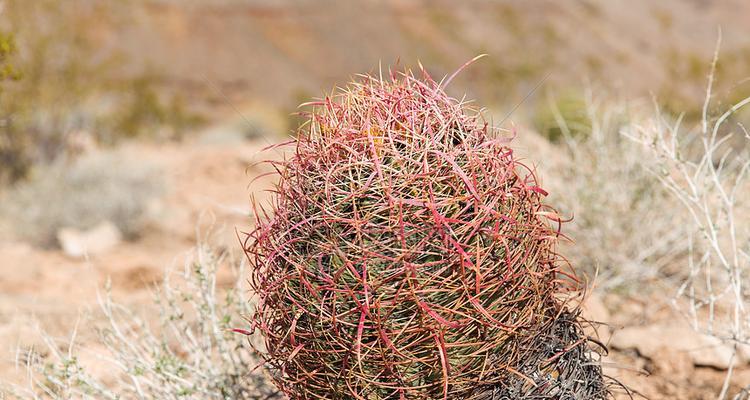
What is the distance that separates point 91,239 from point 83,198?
0.91m

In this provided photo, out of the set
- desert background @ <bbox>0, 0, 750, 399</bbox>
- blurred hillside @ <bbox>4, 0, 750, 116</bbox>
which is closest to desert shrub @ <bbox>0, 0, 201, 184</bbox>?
desert background @ <bbox>0, 0, 750, 399</bbox>

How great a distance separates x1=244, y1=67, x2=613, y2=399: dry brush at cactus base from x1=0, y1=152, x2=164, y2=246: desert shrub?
7.26m

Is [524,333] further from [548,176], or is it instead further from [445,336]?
[548,176]

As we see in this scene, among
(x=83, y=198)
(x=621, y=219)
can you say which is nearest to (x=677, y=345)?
(x=621, y=219)

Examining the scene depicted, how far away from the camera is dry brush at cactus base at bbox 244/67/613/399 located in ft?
6.56

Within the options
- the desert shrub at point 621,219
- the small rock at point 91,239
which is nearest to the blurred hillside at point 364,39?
the small rock at point 91,239

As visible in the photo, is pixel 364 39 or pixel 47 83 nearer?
pixel 47 83

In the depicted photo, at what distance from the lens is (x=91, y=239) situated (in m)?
8.39

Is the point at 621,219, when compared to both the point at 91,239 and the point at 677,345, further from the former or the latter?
the point at 91,239

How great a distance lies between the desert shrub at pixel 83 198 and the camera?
8758 millimetres

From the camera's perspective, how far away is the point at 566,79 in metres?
40.3

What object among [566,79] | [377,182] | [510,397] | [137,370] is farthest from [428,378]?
[566,79]

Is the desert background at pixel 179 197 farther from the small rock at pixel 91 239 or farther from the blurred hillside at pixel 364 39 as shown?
the blurred hillside at pixel 364 39

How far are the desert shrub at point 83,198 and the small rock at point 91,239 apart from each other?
0.50 ft
